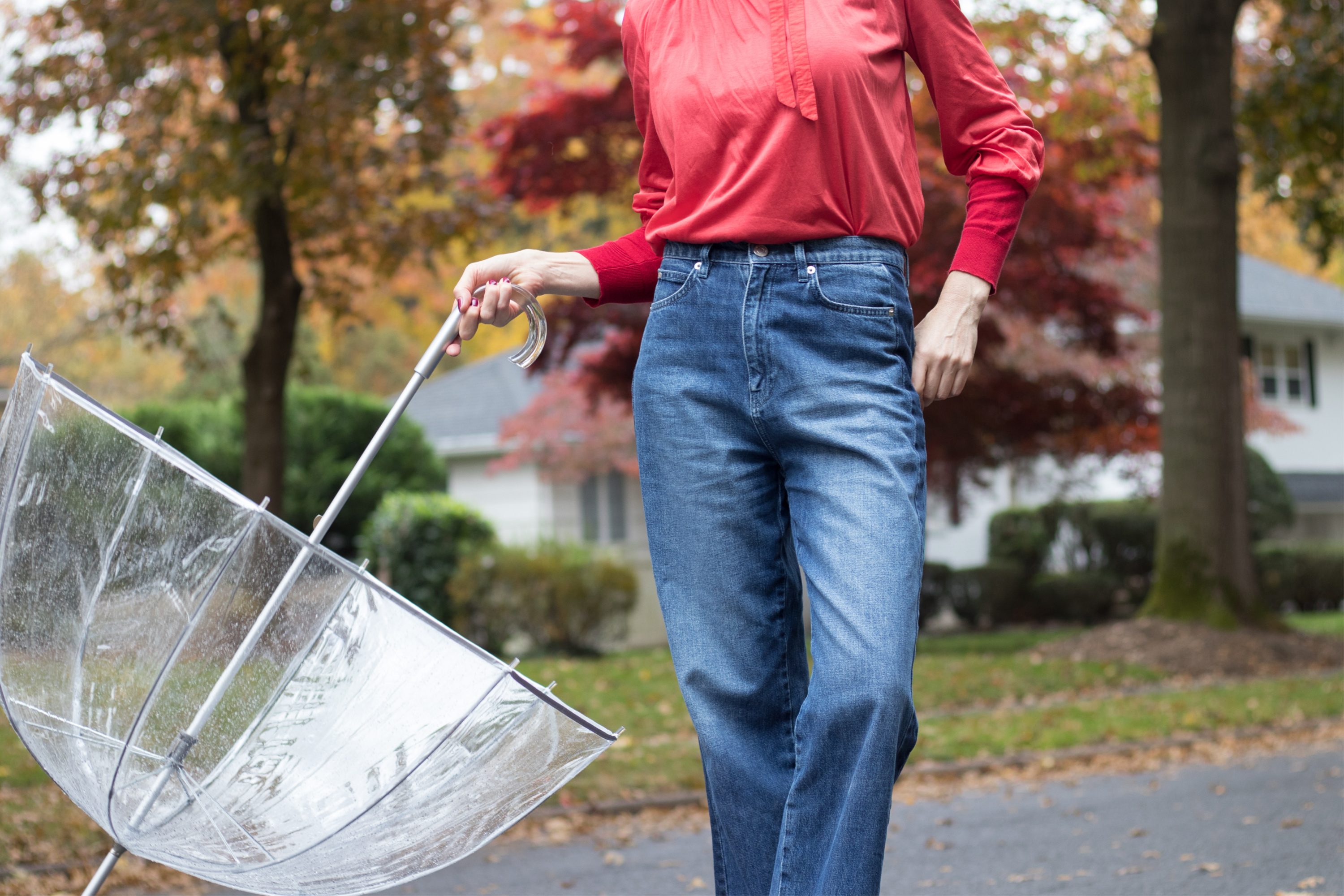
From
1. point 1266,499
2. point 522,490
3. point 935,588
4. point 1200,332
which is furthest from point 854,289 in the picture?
point 1266,499

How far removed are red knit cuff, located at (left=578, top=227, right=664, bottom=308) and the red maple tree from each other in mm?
8201

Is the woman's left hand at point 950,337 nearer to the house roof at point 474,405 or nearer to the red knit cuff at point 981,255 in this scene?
the red knit cuff at point 981,255

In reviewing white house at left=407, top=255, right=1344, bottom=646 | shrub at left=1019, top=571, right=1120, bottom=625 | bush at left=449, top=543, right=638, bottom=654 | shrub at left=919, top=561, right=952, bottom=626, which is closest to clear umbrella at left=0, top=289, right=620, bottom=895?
bush at left=449, top=543, right=638, bottom=654

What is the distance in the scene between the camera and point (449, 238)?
36.0 feet

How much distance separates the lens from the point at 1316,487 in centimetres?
2519

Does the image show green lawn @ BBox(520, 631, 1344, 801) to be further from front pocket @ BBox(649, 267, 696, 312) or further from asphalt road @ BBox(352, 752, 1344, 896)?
front pocket @ BBox(649, 267, 696, 312)

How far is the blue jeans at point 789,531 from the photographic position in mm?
1959

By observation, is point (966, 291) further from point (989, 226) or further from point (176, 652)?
point (176, 652)

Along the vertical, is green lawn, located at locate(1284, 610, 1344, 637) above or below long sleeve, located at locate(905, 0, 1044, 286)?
below

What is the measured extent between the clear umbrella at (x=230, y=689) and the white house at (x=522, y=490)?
15.6m

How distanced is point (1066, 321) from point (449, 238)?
5749 millimetres

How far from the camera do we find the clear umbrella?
6.27 feet

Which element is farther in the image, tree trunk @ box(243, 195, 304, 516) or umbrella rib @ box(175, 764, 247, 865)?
tree trunk @ box(243, 195, 304, 516)

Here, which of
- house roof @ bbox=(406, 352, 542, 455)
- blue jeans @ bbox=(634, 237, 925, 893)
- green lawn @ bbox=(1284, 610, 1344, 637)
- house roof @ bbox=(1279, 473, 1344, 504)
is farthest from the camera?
house roof @ bbox=(1279, 473, 1344, 504)
